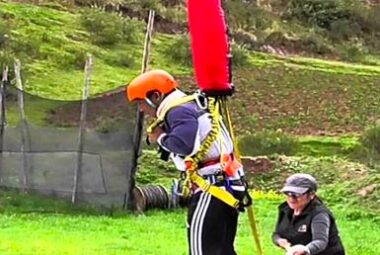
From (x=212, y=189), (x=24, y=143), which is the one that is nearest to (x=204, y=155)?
(x=212, y=189)

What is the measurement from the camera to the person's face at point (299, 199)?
732 cm

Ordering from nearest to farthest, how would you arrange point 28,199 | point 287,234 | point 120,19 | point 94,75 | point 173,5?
point 287,234 → point 28,199 → point 94,75 → point 120,19 → point 173,5

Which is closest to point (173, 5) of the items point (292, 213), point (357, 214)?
point (357, 214)

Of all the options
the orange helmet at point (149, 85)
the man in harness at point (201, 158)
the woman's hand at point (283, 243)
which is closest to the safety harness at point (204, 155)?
the man in harness at point (201, 158)

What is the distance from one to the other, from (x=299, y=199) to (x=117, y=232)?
6211 millimetres

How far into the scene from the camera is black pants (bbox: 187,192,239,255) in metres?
6.93

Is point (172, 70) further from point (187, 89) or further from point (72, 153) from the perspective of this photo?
point (72, 153)

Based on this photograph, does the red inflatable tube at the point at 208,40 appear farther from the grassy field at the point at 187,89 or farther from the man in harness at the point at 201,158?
the grassy field at the point at 187,89

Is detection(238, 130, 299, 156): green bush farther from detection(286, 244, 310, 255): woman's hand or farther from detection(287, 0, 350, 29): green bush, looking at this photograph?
detection(287, 0, 350, 29): green bush

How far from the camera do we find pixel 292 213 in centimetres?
753

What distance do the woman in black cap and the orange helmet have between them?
42.1 inches

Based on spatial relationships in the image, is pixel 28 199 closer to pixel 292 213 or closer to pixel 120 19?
pixel 292 213

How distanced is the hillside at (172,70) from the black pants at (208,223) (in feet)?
72.9

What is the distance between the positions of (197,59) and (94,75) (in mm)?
27223
